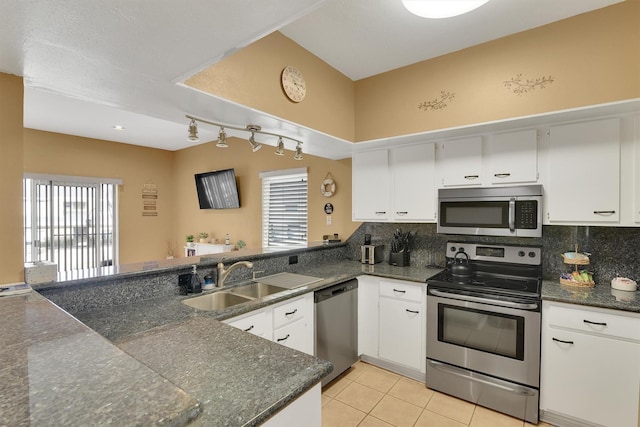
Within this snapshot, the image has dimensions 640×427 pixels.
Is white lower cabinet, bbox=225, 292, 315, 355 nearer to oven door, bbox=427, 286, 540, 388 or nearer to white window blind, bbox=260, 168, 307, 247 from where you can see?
oven door, bbox=427, 286, 540, 388

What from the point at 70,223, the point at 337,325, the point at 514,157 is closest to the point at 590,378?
the point at 514,157

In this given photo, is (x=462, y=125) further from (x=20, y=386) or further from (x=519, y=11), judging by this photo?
(x=20, y=386)

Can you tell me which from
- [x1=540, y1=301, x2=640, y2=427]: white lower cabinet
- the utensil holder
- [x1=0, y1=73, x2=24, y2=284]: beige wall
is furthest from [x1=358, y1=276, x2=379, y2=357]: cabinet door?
[x1=0, y1=73, x2=24, y2=284]: beige wall

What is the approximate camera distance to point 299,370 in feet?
3.30

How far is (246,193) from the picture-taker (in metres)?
4.89

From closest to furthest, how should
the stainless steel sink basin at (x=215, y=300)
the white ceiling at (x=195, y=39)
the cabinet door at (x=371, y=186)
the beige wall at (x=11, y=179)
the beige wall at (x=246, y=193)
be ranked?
the white ceiling at (x=195, y=39) < the beige wall at (x=11, y=179) < the stainless steel sink basin at (x=215, y=300) < the cabinet door at (x=371, y=186) < the beige wall at (x=246, y=193)

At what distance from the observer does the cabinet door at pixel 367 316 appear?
289cm

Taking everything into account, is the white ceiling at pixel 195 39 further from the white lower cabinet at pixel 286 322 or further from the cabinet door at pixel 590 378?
the cabinet door at pixel 590 378

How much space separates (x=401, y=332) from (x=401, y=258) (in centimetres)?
76

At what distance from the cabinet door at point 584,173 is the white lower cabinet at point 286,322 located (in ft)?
6.63

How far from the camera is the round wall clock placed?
228 cm

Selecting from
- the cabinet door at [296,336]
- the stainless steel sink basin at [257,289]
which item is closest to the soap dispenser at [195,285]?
the stainless steel sink basin at [257,289]

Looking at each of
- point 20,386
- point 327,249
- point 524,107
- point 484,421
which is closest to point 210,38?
point 20,386

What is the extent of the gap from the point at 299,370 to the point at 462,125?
2.32 m
